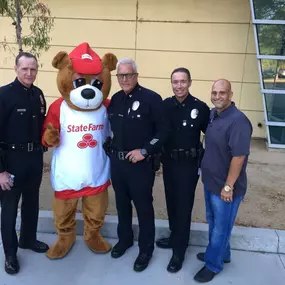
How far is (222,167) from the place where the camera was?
2.59 meters

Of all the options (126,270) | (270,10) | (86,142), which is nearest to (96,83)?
(86,142)

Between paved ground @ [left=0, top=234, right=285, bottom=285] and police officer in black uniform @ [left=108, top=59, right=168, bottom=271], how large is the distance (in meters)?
0.17

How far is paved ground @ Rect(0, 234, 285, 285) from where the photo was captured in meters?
2.86

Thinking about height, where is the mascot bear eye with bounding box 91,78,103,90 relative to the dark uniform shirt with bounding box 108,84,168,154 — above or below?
above

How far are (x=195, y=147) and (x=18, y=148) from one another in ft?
5.11

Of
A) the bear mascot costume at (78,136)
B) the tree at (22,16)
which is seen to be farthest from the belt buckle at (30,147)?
the tree at (22,16)

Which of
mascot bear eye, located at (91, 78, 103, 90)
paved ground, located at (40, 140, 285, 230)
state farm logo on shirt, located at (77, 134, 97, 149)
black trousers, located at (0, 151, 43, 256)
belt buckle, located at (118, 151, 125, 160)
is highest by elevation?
mascot bear eye, located at (91, 78, 103, 90)

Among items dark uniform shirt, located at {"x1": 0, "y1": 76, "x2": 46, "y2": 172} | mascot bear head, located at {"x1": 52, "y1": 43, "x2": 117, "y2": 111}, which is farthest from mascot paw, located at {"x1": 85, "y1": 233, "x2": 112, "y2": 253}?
mascot bear head, located at {"x1": 52, "y1": 43, "x2": 117, "y2": 111}

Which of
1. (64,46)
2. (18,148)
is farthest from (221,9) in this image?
(18,148)

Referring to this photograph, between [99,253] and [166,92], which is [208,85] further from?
[99,253]

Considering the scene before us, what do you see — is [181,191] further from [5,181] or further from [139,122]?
[5,181]

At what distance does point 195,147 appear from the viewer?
285 centimetres

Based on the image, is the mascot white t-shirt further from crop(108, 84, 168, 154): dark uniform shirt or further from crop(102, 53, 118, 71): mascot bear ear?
crop(102, 53, 118, 71): mascot bear ear

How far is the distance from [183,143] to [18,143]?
1443mm
